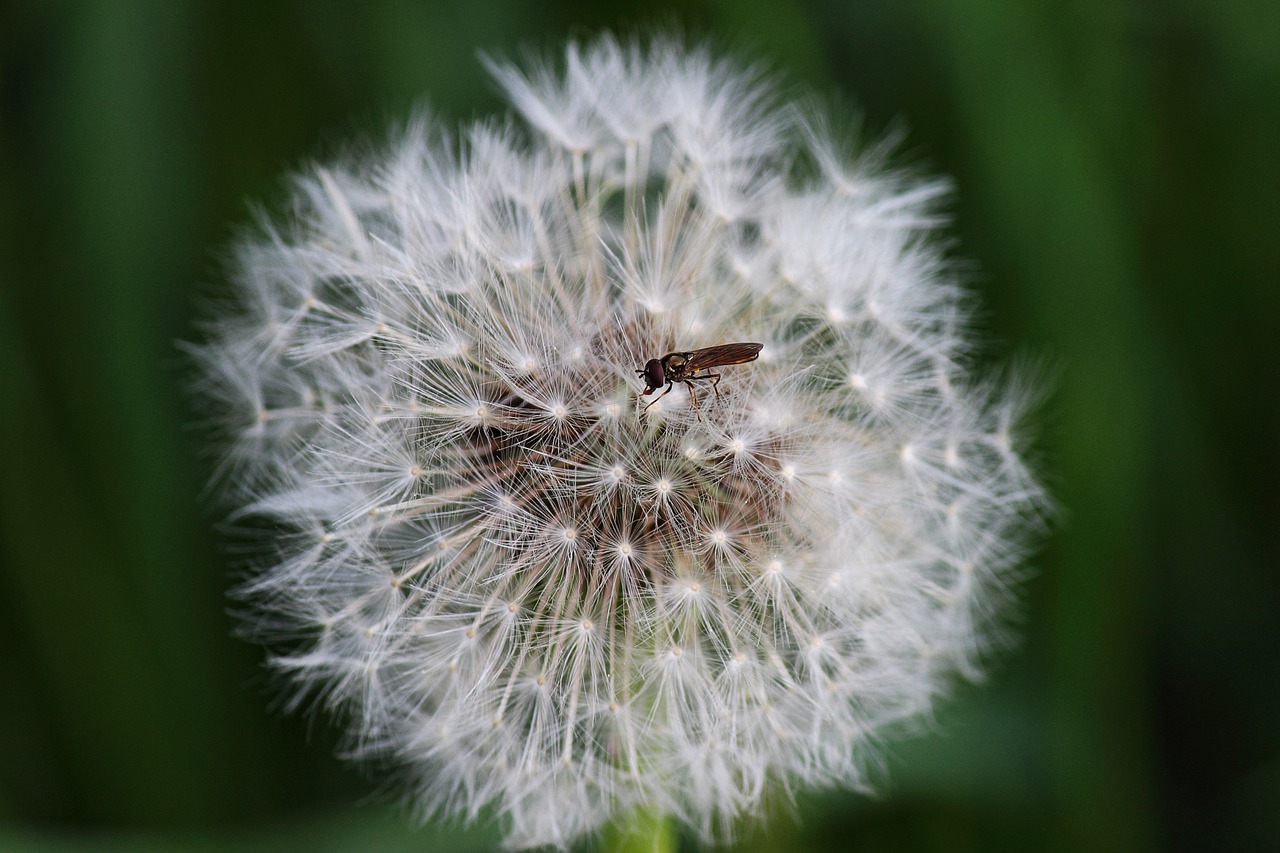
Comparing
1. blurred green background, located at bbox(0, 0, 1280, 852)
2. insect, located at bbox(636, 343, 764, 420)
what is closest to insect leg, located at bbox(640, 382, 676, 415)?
insect, located at bbox(636, 343, 764, 420)

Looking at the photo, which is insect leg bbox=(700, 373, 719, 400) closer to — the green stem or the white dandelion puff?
the white dandelion puff

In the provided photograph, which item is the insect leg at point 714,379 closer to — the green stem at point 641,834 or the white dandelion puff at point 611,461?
the white dandelion puff at point 611,461

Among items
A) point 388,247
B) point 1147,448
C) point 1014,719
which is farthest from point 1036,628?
point 388,247

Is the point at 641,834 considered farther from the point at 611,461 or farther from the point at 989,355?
the point at 989,355

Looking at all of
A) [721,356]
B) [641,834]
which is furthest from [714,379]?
[641,834]

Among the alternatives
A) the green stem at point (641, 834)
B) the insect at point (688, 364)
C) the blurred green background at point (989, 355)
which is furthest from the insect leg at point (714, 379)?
the blurred green background at point (989, 355)

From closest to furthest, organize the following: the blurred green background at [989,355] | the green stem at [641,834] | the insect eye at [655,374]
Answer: the insect eye at [655,374], the green stem at [641,834], the blurred green background at [989,355]
